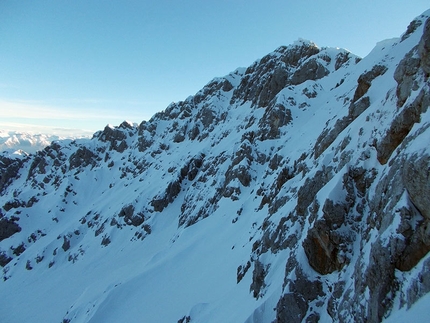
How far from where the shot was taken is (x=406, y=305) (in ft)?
26.8

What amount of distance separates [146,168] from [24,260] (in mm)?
36642

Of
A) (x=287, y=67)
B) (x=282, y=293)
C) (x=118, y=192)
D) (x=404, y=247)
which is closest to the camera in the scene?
(x=404, y=247)

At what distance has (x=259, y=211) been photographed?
2886cm

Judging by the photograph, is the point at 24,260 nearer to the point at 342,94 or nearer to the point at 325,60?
the point at 342,94

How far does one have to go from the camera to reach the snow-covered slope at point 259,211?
10.5 m

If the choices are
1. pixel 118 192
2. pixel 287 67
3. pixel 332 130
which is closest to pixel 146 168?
pixel 118 192

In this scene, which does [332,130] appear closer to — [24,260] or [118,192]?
[118,192]

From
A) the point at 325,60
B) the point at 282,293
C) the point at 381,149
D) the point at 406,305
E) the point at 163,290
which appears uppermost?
the point at 325,60

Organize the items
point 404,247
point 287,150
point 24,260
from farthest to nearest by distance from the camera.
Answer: point 24,260 < point 287,150 < point 404,247

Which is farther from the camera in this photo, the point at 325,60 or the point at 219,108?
the point at 219,108

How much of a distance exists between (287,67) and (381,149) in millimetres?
Result: 49294

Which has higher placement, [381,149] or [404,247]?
[381,149]

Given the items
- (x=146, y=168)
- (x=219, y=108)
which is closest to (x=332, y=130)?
(x=219, y=108)

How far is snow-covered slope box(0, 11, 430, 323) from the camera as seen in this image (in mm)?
10539
